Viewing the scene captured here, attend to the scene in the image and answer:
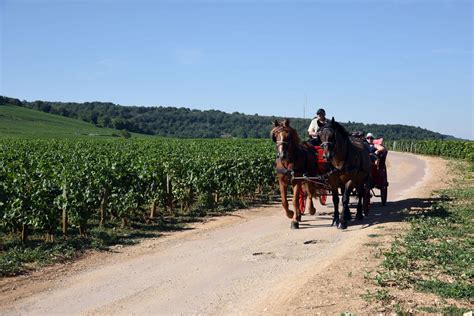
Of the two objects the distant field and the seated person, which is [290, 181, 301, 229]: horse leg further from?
the distant field

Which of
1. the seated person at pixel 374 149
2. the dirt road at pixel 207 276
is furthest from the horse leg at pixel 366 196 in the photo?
the seated person at pixel 374 149

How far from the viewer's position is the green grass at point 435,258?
749 cm

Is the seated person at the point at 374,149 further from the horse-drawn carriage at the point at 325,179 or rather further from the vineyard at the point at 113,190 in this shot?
the vineyard at the point at 113,190

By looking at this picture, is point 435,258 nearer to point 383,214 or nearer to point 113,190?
point 383,214

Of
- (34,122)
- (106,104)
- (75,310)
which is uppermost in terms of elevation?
(106,104)

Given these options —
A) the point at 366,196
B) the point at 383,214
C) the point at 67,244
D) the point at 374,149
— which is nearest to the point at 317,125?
the point at 366,196

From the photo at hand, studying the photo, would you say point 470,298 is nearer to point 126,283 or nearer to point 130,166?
point 126,283

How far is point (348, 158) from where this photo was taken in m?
12.7

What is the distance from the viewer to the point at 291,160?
1264cm

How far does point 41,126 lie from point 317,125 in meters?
91.2

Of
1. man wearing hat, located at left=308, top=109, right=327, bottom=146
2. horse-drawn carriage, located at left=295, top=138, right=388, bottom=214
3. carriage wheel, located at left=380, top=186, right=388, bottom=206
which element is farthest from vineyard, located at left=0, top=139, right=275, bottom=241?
carriage wheel, located at left=380, top=186, right=388, bottom=206

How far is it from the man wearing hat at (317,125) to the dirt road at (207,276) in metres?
2.41

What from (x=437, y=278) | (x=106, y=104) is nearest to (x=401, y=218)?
(x=437, y=278)

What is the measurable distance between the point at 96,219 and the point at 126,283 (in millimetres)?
6781
